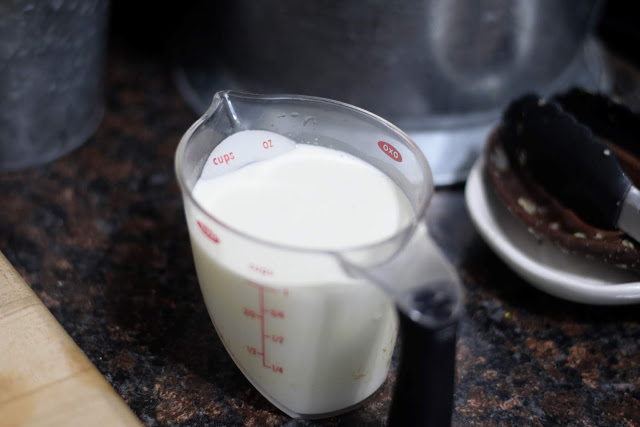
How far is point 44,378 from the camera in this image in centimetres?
50

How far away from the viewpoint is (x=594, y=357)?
65 centimetres

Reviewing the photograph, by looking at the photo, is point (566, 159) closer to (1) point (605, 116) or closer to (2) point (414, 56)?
(1) point (605, 116)

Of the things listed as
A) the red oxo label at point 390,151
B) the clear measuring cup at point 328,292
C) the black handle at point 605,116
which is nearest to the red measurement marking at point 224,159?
the clear measuring cup at point 328,292

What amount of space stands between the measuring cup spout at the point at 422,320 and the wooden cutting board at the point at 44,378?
20 cm

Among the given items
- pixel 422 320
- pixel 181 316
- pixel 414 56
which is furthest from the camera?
pixel 414 56

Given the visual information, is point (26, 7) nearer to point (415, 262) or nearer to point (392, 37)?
point (392, 37)

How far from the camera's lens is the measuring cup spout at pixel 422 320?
404 millimetres

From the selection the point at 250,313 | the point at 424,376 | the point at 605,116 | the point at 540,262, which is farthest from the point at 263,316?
the point at 605,116

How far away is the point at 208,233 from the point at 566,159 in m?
0.38

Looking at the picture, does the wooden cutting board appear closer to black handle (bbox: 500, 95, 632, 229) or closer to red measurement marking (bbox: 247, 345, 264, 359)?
red measurement marking (bbox: 247, 345, 264, 359)

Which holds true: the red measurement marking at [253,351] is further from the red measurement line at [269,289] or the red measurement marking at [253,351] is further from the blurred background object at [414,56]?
the blurred background object at [414,56]

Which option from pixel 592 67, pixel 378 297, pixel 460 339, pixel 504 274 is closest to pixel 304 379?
pixel 378 297

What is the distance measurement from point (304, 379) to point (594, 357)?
1.01 ft

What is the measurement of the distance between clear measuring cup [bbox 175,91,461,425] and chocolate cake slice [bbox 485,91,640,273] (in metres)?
0.22
